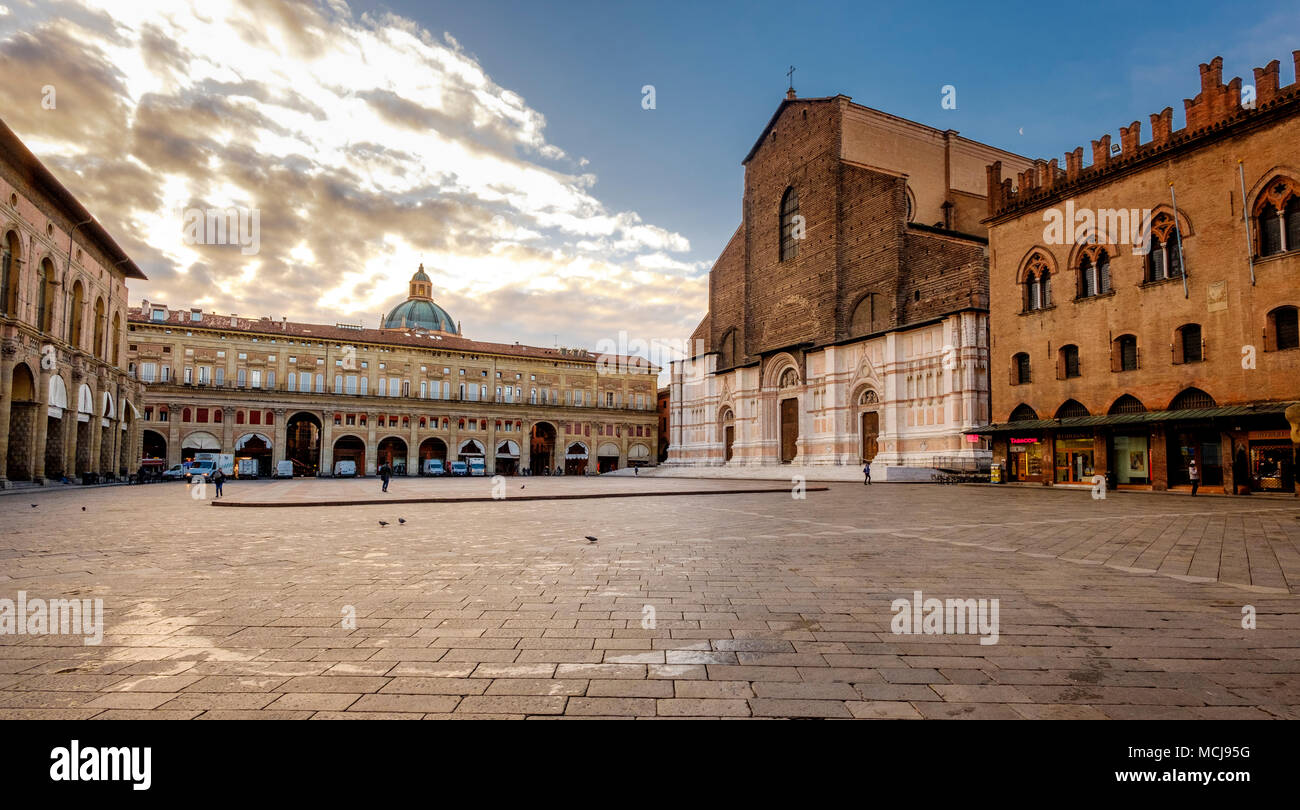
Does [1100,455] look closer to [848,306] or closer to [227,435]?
[848,306]

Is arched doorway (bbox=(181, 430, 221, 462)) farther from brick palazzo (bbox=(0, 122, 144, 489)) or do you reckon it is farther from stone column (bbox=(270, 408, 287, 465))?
brick palazzo (bbox=(0, 122, 144, 489))

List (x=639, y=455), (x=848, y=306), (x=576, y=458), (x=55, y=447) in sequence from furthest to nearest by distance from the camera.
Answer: (x=639, y=455), (x=576, y=458), (x=848, y=306), (x=55, y=447)

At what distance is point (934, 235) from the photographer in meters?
36.0

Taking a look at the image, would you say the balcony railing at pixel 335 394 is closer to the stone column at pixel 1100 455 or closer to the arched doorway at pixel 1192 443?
the stone column at pixel 1100 455

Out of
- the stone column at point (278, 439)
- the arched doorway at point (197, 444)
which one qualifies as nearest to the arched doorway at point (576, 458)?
the stone column at point (278, 439)

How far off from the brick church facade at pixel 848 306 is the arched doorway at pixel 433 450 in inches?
1021

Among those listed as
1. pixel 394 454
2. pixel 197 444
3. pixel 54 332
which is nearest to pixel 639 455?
pixel 394 454

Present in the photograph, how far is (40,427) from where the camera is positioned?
96.4 feet

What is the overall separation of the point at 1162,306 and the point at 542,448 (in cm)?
5829

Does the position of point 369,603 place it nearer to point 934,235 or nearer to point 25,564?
point 25,564

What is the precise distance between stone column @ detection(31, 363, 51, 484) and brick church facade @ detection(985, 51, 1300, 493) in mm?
43070

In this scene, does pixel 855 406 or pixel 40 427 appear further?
pixel 855 406
